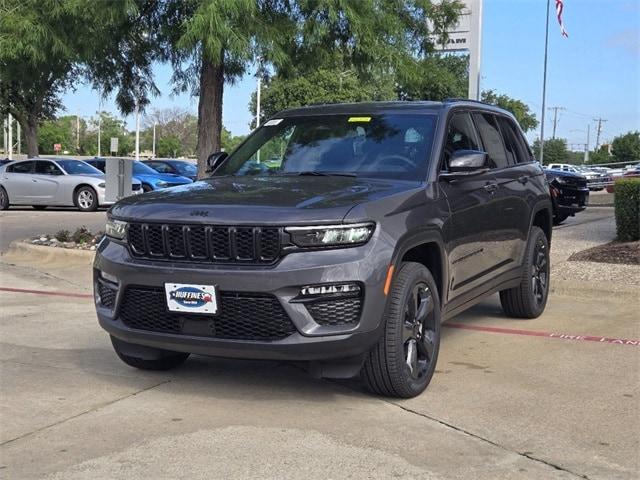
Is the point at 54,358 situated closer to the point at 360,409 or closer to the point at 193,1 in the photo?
the point at 360,409

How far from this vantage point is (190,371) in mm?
5363

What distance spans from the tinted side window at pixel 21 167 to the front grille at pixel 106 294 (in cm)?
1755

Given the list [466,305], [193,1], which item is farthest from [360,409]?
[193,1]

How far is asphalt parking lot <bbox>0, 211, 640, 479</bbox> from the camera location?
12.1 ft

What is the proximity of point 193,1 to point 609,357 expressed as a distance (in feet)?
21.4

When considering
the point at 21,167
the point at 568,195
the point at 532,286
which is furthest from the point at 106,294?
the point at 21,167

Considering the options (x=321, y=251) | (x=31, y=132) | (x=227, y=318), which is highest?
(x=31, y=132)

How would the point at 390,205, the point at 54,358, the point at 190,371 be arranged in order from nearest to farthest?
1. the point at 390,205
2. the point at 190,371
3. the point at 54,358

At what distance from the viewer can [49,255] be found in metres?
11.3

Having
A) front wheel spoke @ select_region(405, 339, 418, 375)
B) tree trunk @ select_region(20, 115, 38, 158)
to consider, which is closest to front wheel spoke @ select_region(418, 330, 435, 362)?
front wheel spoke @ select_region(405, 339, 418, 375)

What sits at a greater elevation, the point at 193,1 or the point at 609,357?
the point at 193,1

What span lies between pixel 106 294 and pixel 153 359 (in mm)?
534

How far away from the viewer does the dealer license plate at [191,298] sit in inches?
166

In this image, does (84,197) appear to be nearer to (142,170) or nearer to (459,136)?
(142,170)
